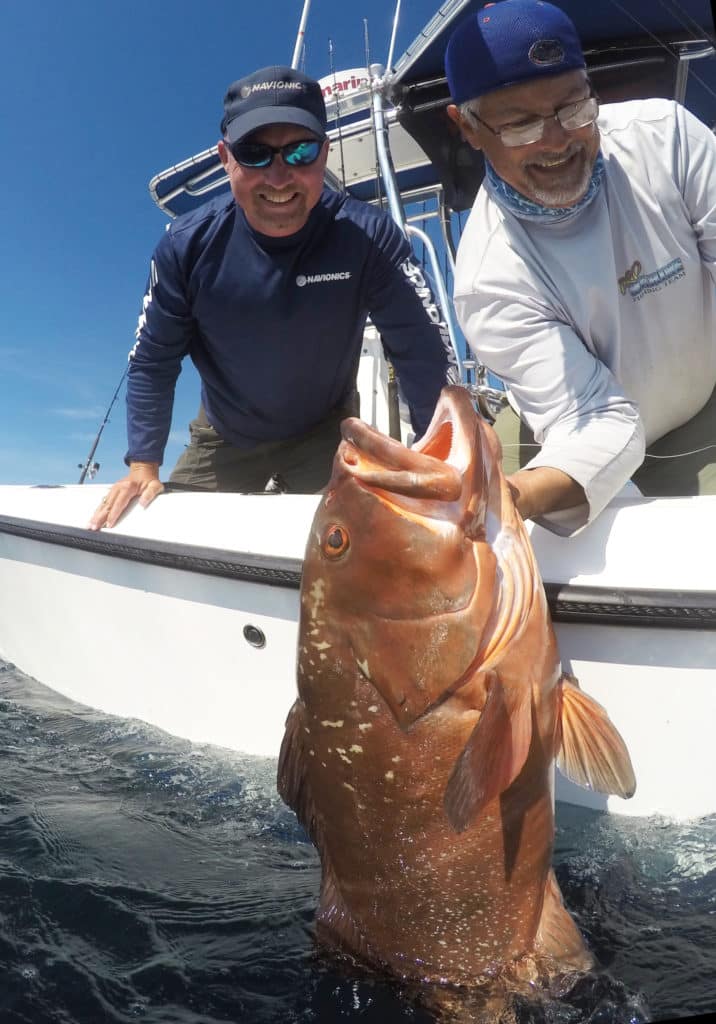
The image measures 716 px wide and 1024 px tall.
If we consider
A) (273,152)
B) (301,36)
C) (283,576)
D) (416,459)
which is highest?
(301,36)

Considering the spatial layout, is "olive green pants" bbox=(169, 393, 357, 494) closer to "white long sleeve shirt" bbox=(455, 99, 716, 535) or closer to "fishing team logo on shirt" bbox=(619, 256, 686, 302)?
"white long sleeve shirt" bbox=(455, 99, 716, 535)

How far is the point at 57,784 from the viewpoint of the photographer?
115 inches

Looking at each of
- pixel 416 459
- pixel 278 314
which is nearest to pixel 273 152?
pixel 278 314

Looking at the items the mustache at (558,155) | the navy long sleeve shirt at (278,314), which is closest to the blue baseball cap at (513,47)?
the mustache at (558,155)

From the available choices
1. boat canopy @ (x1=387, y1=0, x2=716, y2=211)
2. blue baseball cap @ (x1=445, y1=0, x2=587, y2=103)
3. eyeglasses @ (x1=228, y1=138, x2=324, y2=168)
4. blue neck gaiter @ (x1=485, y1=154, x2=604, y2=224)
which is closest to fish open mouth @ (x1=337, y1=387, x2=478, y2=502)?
blue neck gaiter @ (x1=485, y1=154, x2=604, y2=224)

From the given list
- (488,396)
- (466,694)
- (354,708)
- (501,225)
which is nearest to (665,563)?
(466,694)

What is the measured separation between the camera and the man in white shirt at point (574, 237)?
2.23m

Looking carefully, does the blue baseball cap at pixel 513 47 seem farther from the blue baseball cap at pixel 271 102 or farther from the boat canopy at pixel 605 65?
the boat canopy at pixel 605 65

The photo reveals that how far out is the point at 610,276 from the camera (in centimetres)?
239

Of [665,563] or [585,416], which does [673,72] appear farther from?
[665,563]

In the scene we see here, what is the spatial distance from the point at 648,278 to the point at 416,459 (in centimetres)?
137

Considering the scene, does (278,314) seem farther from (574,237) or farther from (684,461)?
(684,461)

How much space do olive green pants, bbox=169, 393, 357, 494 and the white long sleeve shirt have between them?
145 cm

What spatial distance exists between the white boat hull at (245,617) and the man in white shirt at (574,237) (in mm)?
352
